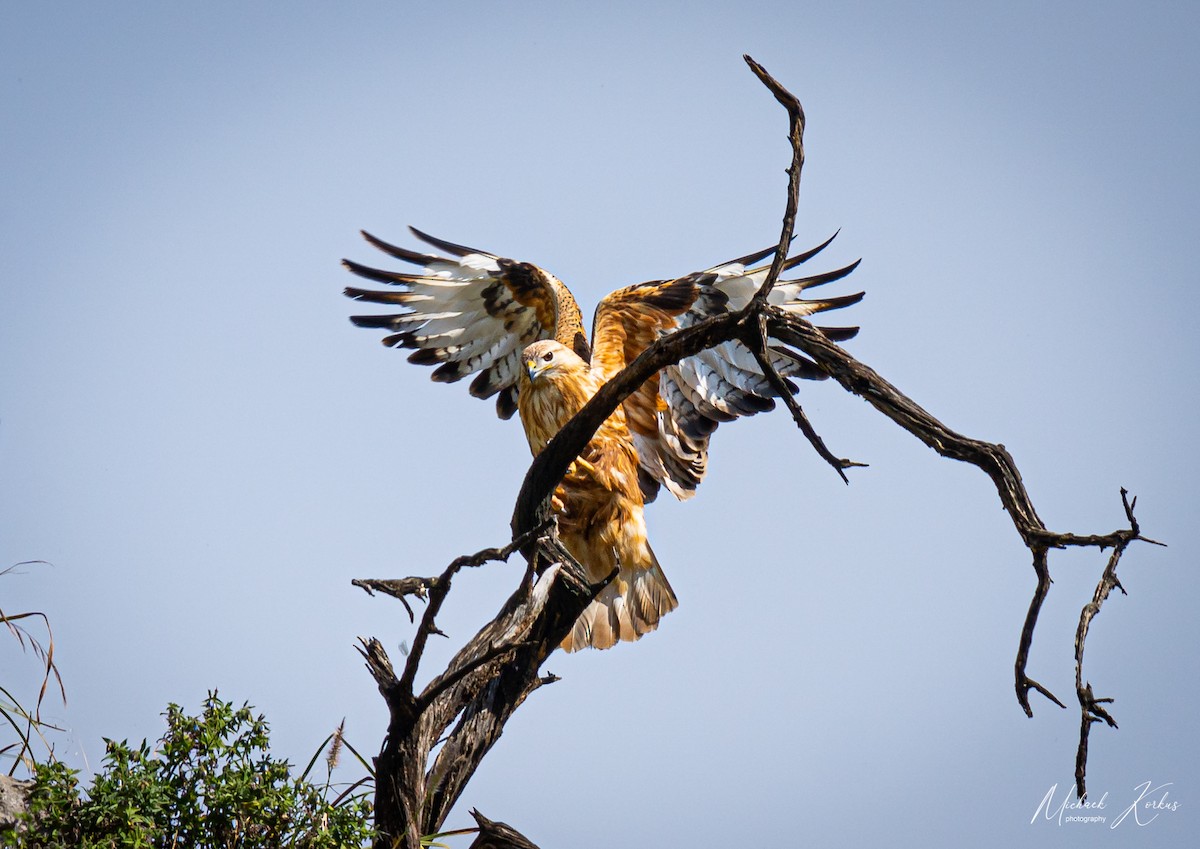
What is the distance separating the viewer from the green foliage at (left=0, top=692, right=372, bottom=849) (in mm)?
4148

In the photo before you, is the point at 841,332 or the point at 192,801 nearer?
the point at 192,801

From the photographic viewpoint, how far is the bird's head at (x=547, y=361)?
6.95m

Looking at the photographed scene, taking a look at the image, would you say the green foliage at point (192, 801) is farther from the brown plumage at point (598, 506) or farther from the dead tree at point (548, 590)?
the brown plumage at point (598, 506)

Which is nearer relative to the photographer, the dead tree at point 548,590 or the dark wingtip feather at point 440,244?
the dead tree at point 548,590

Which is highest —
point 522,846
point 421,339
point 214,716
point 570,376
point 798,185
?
point 421,339

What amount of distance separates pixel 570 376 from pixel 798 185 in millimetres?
2987

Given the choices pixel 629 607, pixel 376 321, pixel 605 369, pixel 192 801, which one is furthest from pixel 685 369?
pixel 192 801

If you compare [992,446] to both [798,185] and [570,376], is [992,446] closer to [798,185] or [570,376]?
[798,185]

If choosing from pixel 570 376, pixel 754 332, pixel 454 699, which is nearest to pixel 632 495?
pixel 570 376

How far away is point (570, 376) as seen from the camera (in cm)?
694

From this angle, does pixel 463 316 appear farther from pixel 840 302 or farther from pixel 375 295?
pixel 840 302

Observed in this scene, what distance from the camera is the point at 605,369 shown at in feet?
23.7

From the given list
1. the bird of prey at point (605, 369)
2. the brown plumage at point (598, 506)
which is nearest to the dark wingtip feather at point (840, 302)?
the bird of prey at point (605, 369)

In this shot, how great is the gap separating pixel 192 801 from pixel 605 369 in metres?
3.81
